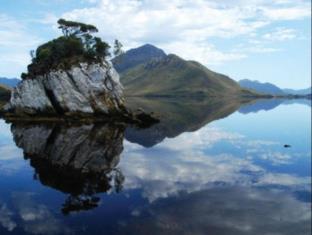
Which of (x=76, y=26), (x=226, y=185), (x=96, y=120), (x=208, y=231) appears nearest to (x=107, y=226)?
(x=208, y=231)

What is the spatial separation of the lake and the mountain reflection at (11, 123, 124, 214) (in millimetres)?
165

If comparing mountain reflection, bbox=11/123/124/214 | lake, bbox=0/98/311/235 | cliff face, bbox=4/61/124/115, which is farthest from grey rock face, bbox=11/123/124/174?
cliff face, bbox=4/61/124/115

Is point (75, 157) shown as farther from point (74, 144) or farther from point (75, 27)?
point (75, 27)

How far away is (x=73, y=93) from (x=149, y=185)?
71.7 metres

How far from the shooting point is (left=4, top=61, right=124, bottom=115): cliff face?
381 feet

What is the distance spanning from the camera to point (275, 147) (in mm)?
82000

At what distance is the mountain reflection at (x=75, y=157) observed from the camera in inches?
1804

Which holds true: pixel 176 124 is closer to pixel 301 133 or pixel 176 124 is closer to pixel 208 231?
pixel 301 133

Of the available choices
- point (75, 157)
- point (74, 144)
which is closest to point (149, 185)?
point (75, 157)

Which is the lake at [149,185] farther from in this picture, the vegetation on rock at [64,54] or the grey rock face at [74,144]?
the vegetation on rock at [64,54]

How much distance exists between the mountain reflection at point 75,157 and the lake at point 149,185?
6.5 inches

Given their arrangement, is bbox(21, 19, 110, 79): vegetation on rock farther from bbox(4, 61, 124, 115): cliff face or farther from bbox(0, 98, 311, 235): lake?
bbox(0, 98, 311, 235): lake

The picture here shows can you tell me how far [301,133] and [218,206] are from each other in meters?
74.9

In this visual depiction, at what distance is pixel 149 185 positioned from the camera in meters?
49.6
